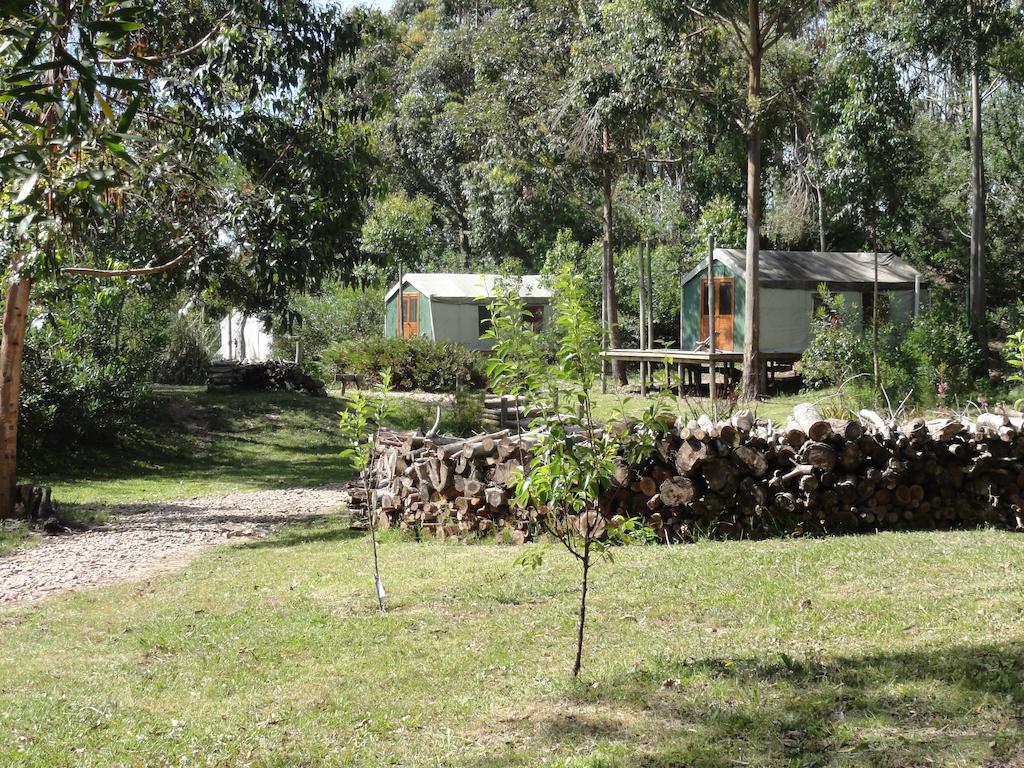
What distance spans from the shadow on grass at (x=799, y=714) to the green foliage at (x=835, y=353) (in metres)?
17.2

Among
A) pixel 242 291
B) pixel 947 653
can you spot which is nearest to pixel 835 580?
pixel 947 653

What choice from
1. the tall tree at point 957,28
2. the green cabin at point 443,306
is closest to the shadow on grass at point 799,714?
the tall tree at point 957,28

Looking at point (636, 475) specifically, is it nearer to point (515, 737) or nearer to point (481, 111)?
point (515, 737)

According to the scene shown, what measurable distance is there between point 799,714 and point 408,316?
30008 millimetres

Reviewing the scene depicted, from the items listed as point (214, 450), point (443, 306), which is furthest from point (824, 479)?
point (443, 306)

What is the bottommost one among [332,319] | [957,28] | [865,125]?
[332,319]

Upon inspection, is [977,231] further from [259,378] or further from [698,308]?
[259,378]

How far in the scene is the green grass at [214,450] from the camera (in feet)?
46.2

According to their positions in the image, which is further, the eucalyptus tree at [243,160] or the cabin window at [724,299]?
the cabin window at [724,299]

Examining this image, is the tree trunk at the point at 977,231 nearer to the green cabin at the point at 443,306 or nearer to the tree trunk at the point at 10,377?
the green cabin at the point at 443,306

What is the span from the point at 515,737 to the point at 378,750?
537 mm

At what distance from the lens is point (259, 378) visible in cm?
2233

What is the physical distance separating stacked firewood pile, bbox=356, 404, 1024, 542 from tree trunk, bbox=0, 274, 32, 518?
6.54 metres

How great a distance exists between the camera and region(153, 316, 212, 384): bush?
26.8 m
